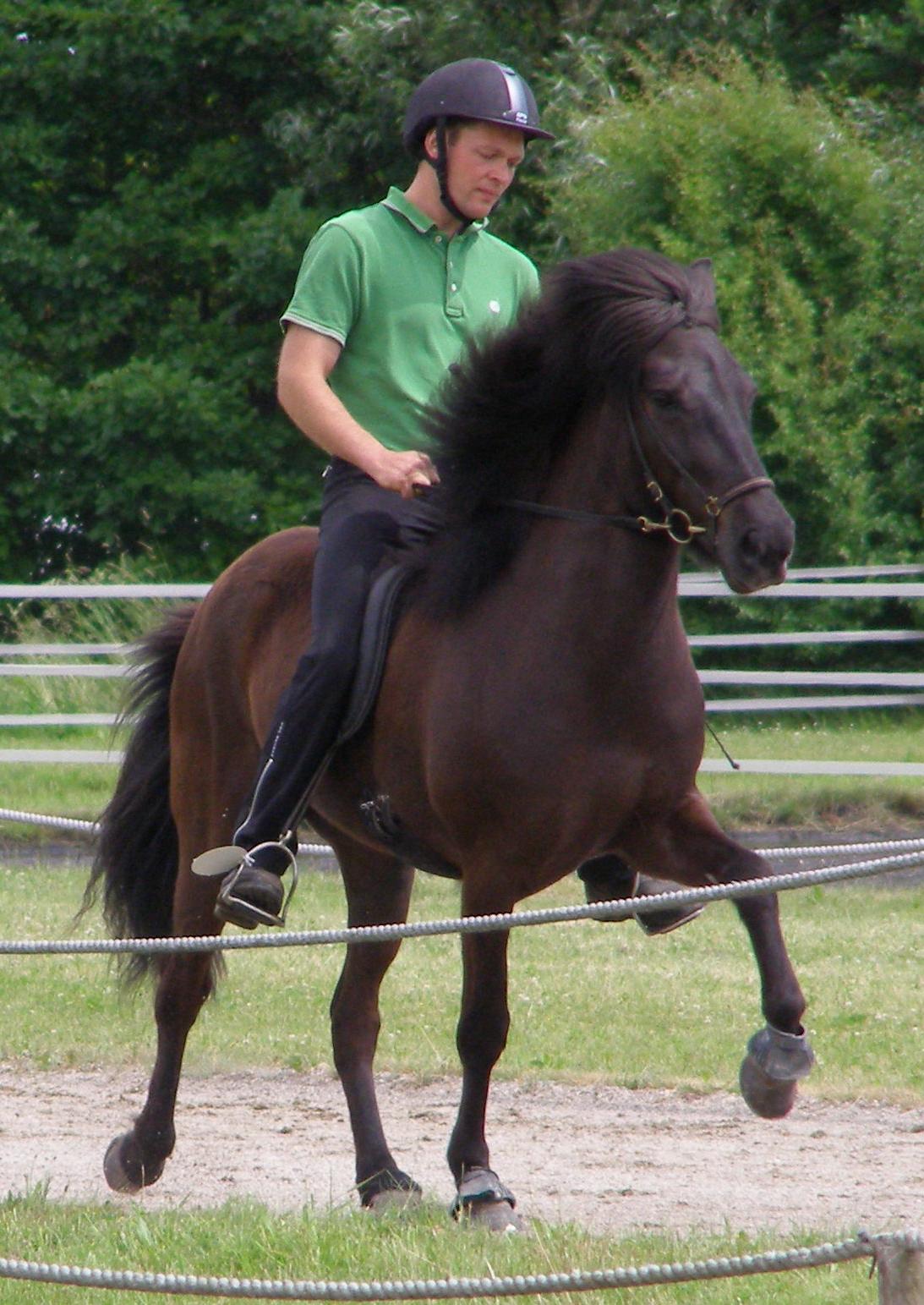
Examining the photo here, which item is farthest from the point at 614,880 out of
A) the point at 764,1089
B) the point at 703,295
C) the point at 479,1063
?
the point at 703,295

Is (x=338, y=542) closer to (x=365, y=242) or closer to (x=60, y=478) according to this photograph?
(x=365, y=242)

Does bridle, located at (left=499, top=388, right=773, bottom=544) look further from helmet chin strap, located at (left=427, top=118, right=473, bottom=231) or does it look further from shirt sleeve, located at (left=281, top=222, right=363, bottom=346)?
helmet chin strap, located at (left=427, top=118, right=473, bottom=231)

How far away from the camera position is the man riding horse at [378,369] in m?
4.79

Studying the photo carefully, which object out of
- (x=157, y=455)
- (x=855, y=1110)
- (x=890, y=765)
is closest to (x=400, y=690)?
(x=855, y=1110)

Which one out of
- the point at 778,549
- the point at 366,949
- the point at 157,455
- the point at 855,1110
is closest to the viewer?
the point at 778,549

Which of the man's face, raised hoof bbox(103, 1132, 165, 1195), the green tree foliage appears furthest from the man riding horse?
the green tree foliage

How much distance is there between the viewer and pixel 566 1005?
771 centimetres

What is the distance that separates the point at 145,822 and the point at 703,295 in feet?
8.80

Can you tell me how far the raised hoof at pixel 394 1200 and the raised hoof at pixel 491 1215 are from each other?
0.22 metres

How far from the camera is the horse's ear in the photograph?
436 centimetres

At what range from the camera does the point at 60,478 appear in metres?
24.2

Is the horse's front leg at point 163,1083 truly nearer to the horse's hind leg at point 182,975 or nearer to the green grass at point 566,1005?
the horse's hind leg at point 182,975

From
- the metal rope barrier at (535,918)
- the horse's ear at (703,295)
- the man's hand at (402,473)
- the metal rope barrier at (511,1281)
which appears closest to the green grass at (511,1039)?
the metal rope barrier at (535,918)

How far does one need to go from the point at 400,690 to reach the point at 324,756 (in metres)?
0.30
